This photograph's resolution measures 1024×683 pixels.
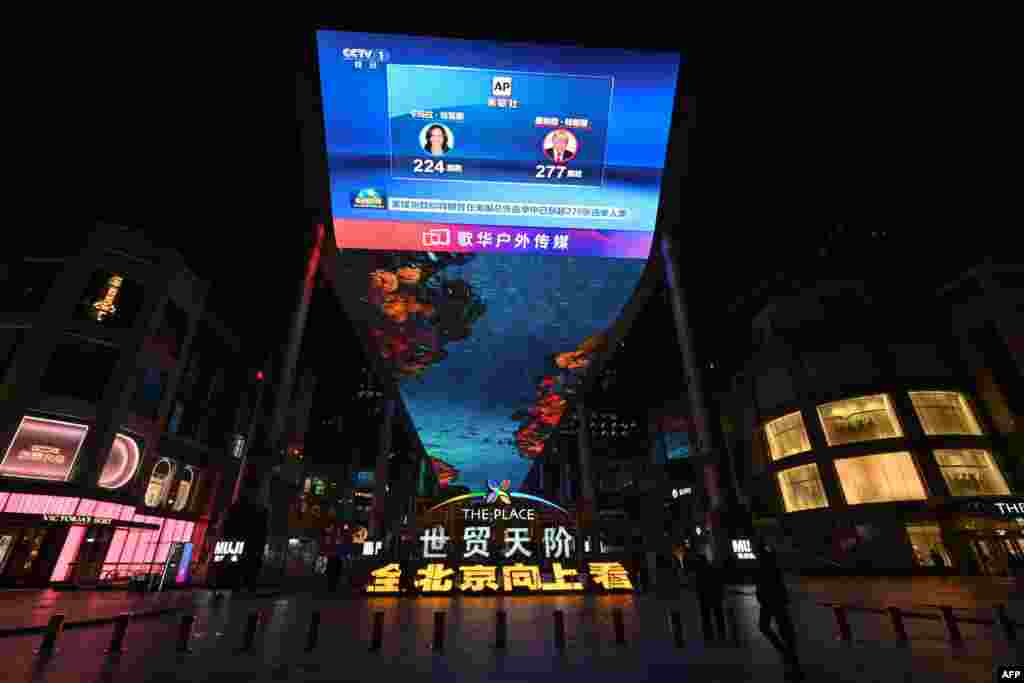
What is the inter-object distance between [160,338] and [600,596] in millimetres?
22869

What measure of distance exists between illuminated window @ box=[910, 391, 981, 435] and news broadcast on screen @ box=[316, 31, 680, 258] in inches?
1147

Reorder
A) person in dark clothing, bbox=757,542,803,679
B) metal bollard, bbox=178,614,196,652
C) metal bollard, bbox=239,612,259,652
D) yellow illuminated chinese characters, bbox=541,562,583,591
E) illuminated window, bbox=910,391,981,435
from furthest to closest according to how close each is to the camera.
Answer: illuminated window, bbox=910,391,981,435
yellow illuminated chinese characters, bbox=541,562,583,591
metal bollard, bbox=239,612,259,652
metal bollard, bbox=178,614,196,652
person in dark clothing, bbox=757,542,803,679

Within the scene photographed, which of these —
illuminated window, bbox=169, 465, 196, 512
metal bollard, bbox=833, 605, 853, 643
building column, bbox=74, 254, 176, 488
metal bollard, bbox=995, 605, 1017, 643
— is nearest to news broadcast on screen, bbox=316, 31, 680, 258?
metal bollard, bbox=833, 605, 853, 643

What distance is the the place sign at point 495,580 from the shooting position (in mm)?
14312

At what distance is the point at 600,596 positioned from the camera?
13891 mm

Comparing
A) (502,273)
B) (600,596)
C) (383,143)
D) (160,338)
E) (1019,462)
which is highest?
(160,338)

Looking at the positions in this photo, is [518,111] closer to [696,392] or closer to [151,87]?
[151,87]

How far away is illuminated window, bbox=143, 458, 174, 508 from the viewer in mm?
22344

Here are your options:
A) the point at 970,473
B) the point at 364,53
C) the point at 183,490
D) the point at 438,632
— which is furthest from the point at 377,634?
the point at 970,473

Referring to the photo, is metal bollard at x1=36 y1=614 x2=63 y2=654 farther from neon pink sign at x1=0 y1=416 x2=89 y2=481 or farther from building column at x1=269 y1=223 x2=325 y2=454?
neon pink sign at x1=0 y1=416 x2=89 y2=481

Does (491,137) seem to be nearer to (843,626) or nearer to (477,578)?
(843,626)

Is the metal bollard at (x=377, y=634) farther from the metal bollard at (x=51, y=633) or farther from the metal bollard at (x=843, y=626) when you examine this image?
the metal bollard at (x=843, y=626)

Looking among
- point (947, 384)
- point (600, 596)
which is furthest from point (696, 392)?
point (947, 384)

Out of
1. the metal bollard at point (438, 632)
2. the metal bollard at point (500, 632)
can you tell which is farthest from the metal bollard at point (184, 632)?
the metal bollard at point (500, 632)
